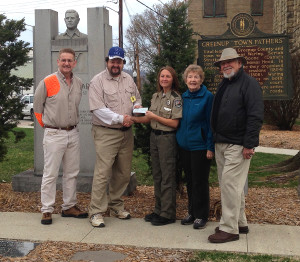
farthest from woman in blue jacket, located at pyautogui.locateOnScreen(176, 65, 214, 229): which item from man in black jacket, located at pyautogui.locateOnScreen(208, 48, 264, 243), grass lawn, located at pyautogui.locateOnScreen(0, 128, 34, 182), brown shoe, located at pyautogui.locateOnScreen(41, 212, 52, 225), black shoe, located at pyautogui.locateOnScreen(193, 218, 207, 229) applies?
grass lawn, located at pyautogui.locateOnScreen(0, 128, 34, 182)

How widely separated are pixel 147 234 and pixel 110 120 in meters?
1.40

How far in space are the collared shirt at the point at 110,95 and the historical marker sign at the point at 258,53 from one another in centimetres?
163

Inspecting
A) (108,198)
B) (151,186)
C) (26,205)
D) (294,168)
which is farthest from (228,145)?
(294,168)

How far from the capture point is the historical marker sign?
6.57 m

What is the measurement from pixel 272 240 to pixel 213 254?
0.80 metres

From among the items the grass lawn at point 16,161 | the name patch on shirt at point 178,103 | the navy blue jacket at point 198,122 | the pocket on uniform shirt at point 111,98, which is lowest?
the grass lawn at point 16,161

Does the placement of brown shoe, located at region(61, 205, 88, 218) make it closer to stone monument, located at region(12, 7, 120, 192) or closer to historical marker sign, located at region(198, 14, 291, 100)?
stone monument, located at region(12, 7, 120, 192)

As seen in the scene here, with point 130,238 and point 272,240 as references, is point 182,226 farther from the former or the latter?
point 272,240

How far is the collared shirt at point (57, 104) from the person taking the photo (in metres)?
5.38

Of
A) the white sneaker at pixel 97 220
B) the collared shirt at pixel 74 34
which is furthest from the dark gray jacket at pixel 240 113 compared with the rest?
the collared shirt at pixel 74 34

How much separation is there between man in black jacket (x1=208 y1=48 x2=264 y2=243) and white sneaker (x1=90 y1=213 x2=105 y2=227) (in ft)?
4.52

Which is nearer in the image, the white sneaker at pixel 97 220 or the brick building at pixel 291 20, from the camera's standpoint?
the white sneaker at pixel 97 220

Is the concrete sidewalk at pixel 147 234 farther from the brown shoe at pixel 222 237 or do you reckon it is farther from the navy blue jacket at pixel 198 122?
the navy blue jacket at pixel 198 122

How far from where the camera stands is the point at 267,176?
29.1ft
